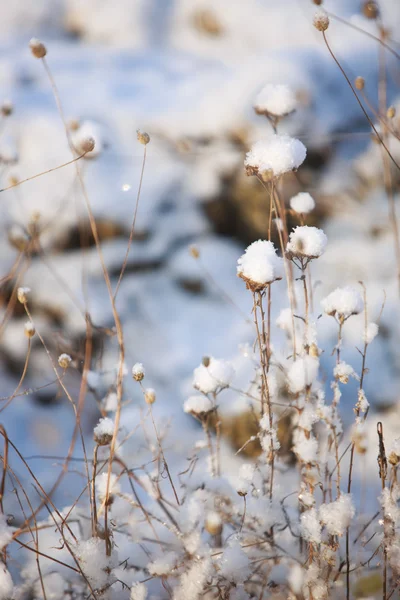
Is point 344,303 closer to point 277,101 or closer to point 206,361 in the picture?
point 206,361

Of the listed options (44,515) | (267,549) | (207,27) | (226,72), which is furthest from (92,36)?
(267,549)

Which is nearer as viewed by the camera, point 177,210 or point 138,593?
point 138,593

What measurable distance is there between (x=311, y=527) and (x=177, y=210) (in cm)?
192

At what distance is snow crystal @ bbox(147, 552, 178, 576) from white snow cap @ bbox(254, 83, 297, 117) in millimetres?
1029

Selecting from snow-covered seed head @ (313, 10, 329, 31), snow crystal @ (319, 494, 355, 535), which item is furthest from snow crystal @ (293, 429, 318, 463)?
snow-covered seed head @ (313, 10, 329, 31)

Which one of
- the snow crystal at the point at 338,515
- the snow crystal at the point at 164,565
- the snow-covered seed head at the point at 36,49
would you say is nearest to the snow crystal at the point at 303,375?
the snow crystal at the point at 338,515

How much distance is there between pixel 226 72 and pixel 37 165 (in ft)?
4.61

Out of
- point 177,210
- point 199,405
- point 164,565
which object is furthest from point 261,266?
point 177,210

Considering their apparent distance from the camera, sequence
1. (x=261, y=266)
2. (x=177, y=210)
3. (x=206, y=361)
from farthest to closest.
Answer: (x=177, y=210), (x=206, y=361), (x=261, y=266)

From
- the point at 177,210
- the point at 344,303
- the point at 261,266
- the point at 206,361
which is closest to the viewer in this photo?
the point at 261,266

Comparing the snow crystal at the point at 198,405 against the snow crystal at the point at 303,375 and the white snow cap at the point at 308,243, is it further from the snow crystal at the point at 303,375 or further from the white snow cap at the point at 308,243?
the white snow cap at the point at 308,243

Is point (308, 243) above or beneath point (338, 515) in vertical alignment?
above

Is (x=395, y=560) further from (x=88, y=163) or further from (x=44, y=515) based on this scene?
(x=88, y=163)

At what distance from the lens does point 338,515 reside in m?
0.86
